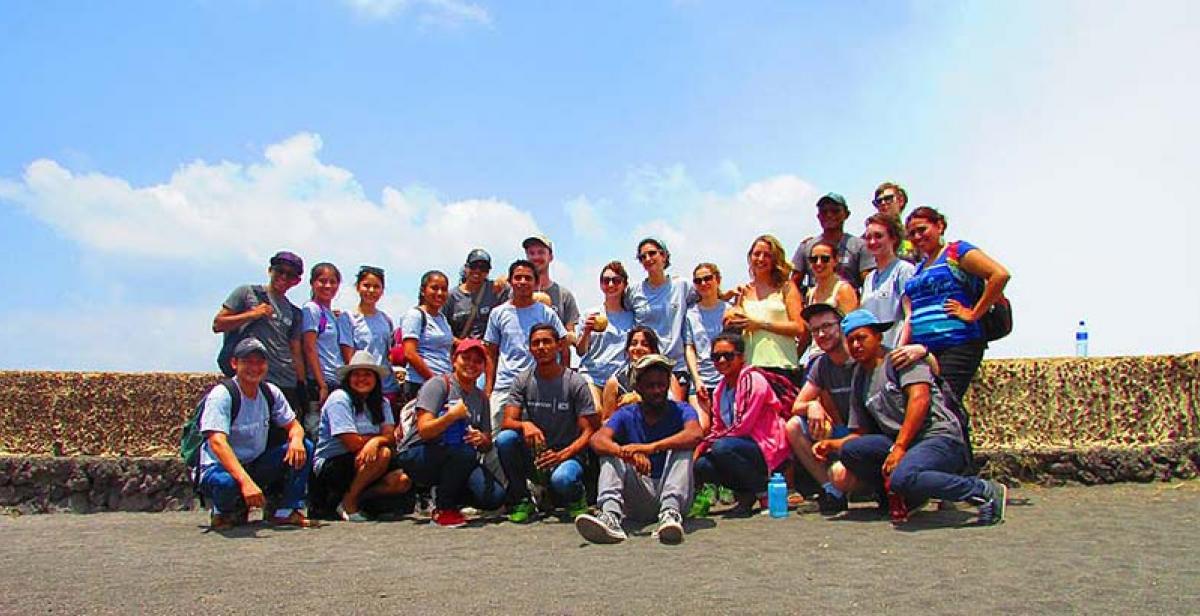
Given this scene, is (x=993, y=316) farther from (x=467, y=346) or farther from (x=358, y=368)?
(x=358, y=368)

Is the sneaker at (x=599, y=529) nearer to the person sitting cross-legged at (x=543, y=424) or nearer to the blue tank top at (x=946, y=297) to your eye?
the person sitting cross-legged at (x=543, y=424)

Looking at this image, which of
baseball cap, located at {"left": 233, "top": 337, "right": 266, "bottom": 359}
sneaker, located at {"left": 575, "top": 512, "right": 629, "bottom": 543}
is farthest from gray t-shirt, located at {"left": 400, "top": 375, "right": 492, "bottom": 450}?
sneaker, located at {"left": 575, "top": 512, "right": 629, "bottom": 543}

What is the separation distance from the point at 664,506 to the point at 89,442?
19.7ft

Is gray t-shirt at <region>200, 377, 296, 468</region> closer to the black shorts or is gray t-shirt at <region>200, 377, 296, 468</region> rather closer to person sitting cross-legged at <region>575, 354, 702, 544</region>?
the black shorts

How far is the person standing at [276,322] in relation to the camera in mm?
6660

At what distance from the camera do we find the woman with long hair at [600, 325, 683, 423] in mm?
6406

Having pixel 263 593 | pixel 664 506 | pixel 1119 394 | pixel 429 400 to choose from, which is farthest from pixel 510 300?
pixel 1119 394

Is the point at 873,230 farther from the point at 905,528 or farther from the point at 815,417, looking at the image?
the point at 905,528

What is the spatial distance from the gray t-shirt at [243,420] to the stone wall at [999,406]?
2.43 metres

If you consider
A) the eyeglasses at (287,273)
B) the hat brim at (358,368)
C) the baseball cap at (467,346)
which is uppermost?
the eyeglasses at (287,273)

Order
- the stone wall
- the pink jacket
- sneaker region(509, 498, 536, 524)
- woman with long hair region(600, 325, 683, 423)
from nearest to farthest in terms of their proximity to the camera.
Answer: the pink jacket
sneaker region(509, 498, 536, 524)
woman with long hair region(600, 325, 683, 423)
the stone wall

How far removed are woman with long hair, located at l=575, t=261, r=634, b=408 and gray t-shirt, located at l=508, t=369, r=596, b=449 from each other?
0.60 m

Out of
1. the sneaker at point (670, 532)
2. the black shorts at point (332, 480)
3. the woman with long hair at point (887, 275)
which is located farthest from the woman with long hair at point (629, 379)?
the black shorts at point (332, 480)

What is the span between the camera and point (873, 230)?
6.27 metres
